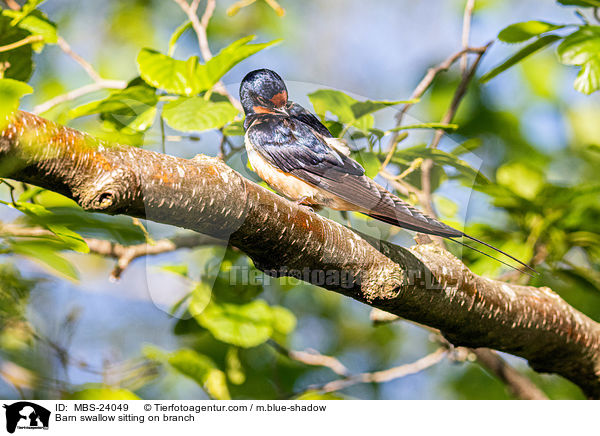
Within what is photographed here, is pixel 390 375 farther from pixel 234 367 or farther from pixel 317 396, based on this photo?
pixel 234 367

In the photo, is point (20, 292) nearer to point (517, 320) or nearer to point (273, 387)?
point (273, 387)

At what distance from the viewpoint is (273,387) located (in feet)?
3.64

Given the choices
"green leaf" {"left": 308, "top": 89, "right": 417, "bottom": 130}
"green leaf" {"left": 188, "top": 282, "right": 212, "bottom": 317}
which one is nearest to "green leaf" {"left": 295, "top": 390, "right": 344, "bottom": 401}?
"green leaf" {"left": 188, "top": 282, "right": 212, "bottom": 317}

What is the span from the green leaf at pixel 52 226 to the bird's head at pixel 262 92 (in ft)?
0.95

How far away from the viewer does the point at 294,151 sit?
0.74 meters

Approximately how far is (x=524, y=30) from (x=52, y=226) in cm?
73

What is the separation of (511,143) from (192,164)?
3.16 ft

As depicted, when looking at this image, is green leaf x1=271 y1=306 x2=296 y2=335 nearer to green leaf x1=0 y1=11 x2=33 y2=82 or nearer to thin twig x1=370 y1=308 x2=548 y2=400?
thin twig x1=370 y1=308 x2=548 y2=400

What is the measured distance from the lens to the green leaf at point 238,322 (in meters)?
0.89

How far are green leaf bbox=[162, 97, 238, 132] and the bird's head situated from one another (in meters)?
0.03

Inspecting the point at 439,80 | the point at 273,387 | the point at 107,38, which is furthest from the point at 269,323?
the point at 107,38

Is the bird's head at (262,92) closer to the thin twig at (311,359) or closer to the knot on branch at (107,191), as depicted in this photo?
the knot on branch at (107,191)
